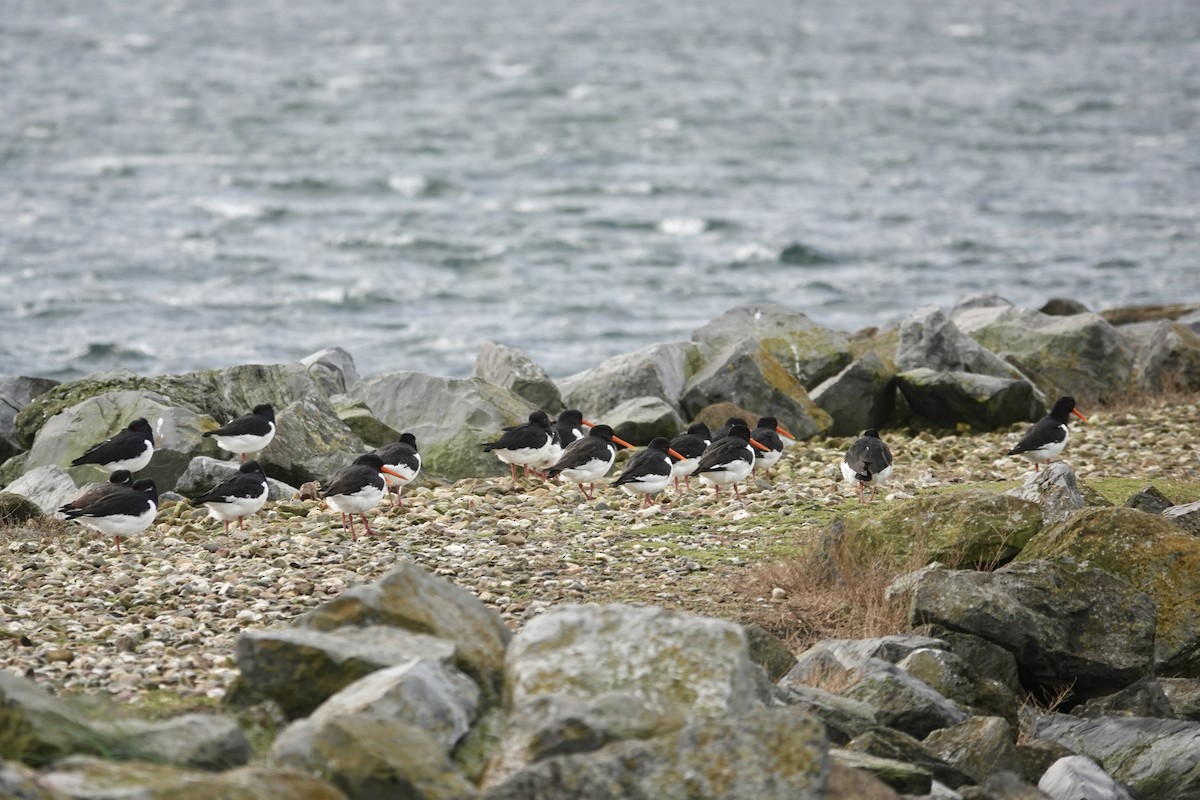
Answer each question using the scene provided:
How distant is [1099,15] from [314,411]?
97513 millimetres

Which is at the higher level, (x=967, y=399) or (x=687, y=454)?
(x=687, y=454)

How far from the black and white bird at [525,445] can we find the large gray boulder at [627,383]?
134 inches

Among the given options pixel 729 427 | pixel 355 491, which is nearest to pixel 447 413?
pixel 729 427

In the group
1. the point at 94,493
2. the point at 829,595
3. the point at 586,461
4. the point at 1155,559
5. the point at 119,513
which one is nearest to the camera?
the point at 1155,559

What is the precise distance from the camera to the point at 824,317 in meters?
32.6

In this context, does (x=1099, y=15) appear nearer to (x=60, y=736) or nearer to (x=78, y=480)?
(x=78, y=480)

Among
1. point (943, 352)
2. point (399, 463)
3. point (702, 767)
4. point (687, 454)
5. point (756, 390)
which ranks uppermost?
point (702, 767)

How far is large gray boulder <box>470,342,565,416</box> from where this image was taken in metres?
19.8

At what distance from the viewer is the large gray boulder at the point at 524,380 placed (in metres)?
19.8

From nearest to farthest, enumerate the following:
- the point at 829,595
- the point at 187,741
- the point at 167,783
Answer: the point at 167,783
the point at 187,741
the point at 829,595

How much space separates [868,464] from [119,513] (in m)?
7.40

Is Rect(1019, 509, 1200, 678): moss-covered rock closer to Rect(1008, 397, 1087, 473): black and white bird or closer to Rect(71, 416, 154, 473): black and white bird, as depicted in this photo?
Rect(1008, 397, 1087, 473): black and white bird

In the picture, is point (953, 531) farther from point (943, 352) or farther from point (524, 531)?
point (943, 352)

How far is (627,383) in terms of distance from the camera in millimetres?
19938
